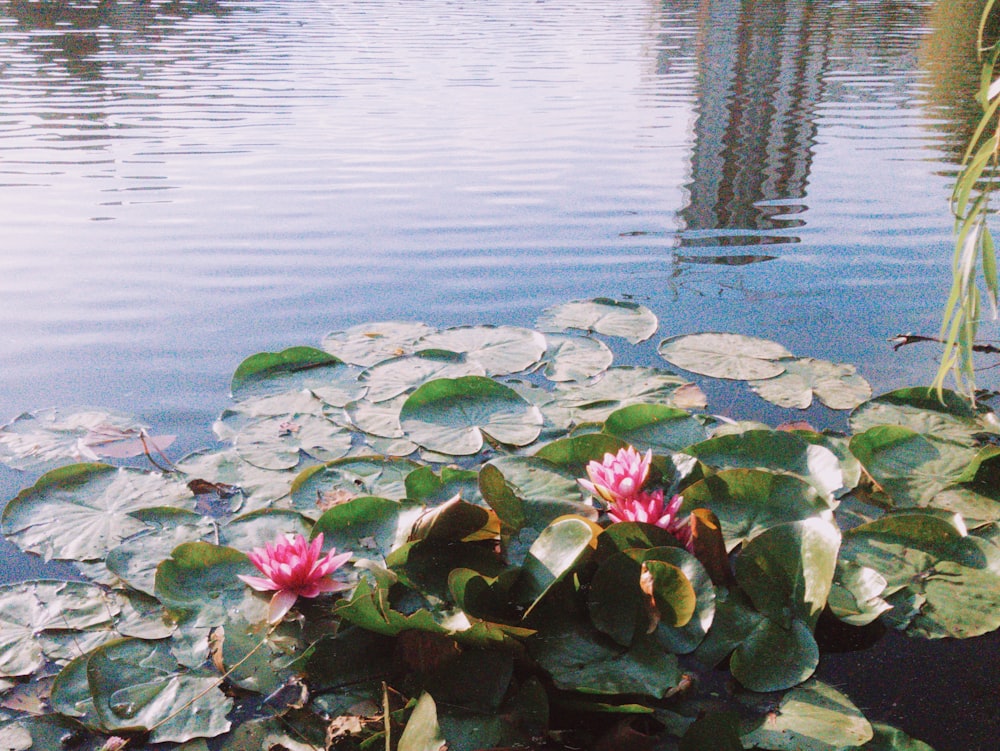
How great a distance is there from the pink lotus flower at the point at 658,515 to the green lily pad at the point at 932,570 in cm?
33

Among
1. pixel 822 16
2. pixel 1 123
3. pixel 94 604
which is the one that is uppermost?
pixel 822 16

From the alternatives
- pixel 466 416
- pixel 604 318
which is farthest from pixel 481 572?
pixel 604 318

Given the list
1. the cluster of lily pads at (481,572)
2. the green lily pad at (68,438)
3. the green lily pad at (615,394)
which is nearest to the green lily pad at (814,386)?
the cluster of lily pads at (481,572)

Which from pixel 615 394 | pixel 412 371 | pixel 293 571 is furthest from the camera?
pixel 412 371

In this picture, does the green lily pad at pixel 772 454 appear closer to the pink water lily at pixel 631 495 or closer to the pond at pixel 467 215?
the pink water lily at pixel 631 495

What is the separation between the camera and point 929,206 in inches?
163

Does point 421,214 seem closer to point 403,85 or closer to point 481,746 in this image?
point 481,746

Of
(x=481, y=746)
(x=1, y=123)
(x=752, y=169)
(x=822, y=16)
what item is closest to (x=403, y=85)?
(x=1, y=123)

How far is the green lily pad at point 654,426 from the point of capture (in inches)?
74.9

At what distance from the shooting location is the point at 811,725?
1158 mm

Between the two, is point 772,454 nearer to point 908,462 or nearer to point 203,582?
point 908,462

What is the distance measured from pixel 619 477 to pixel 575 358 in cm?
88

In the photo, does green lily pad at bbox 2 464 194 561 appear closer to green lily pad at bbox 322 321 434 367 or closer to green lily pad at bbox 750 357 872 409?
green lily pad at bbox 322 321 434 367

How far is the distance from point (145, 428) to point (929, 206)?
3913 mm
